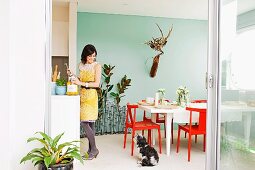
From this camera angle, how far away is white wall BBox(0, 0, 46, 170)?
79.7 inches

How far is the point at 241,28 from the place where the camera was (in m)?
1.99

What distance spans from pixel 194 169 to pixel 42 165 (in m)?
2.08

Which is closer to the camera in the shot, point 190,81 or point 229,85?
point 229,85

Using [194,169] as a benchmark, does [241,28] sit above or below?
above

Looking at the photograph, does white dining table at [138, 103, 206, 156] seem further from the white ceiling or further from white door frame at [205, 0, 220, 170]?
the white ceiling

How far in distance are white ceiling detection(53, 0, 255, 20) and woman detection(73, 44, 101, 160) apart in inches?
58.6

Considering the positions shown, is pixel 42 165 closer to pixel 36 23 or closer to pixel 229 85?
pixel 36 23

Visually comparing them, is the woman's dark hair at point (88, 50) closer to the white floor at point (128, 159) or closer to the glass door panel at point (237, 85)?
the white floor at point (128, 159)

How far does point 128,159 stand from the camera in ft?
11.9

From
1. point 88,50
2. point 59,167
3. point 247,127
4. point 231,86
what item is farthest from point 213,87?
point 88,50

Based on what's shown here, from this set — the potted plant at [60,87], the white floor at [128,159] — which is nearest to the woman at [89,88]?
the white floor at [128,159]

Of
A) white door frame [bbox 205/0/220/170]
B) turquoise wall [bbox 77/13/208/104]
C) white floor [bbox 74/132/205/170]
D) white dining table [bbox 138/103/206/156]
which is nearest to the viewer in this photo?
white door frame [bbox 205/0/220/170]

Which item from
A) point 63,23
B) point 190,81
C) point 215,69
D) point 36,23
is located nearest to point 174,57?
point 190,81

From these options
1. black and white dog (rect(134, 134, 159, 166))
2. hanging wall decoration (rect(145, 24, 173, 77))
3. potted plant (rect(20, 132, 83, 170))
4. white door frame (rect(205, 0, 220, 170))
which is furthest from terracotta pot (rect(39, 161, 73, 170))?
hanging wall decoration (rect(145, 24, 173, 77))
